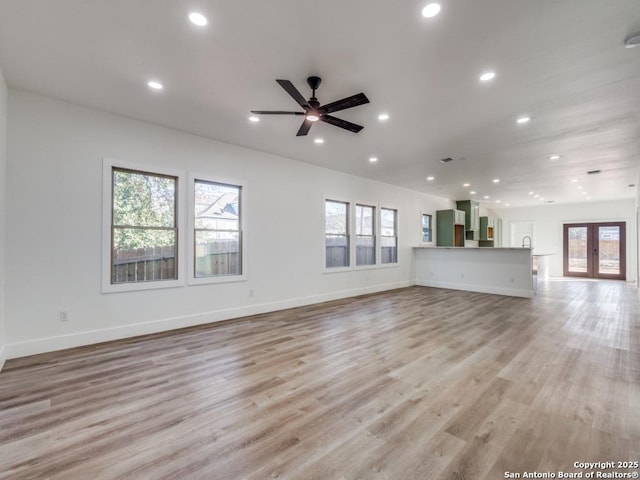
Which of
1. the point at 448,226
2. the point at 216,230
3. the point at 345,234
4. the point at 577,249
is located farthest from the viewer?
the point at 577,249

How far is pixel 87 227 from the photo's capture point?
3586 mm

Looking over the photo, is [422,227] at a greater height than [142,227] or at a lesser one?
greater

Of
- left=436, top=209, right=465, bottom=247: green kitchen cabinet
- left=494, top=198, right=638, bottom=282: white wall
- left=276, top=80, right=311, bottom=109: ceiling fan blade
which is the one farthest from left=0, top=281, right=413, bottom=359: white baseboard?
left=494, top=198, right=638, bottom=282: white wall

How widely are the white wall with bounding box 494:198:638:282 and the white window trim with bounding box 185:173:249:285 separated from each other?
40.2ft

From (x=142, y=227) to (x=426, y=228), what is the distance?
8.18 meters

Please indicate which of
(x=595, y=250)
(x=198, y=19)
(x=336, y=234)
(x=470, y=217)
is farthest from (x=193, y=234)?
(x=595, y=250)

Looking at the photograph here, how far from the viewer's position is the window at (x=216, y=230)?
4590mm

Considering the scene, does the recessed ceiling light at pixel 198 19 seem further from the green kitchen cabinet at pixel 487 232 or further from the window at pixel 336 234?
the green kitchen cabinet at pixel 487 232

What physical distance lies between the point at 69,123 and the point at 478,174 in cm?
749

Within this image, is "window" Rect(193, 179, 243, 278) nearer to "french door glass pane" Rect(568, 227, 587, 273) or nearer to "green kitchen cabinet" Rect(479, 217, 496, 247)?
"green kitchen cabinet" Rect(479, 217, 496, 247)

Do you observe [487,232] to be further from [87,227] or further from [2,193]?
[2,193]

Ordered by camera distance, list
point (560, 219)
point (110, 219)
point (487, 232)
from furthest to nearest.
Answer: point (487, 232)
point (560, 219)
point (110, 219)

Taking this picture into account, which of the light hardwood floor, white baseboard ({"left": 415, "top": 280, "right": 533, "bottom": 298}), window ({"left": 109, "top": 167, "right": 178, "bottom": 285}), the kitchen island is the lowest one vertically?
the light hardwood floor

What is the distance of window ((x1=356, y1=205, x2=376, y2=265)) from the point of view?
285 inches
